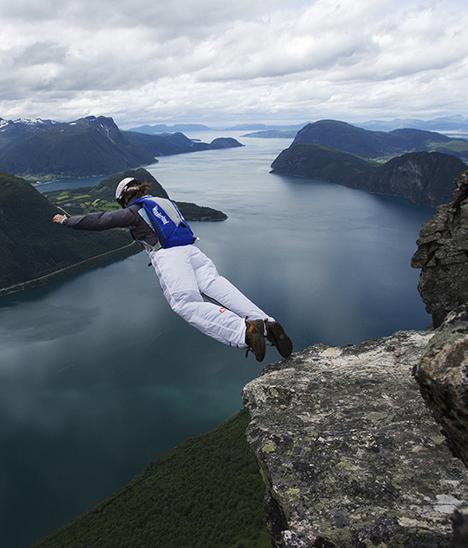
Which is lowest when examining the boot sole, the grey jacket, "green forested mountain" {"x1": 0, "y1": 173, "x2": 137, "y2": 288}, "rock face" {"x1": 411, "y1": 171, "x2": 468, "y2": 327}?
"green forested mountain" {"x1": 0, "y1": 173, "x2": 137, "y2": 288}

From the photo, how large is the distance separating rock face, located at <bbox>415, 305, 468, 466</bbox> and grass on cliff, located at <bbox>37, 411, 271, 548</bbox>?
4042cm

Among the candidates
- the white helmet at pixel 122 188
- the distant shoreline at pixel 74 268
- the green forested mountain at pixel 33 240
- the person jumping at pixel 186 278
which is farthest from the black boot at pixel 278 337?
the green forested mountain at pixel 33 240

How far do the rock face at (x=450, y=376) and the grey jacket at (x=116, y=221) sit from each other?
5.16 m

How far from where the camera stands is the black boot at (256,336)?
272 inches

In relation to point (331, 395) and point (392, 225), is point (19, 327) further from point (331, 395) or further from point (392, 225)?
point (392, 225)

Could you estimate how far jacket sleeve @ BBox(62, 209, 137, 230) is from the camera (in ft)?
25.1

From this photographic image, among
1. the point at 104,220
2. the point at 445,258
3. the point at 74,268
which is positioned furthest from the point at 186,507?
the point at 74,268

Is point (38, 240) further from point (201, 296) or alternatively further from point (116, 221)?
point (201, 296)

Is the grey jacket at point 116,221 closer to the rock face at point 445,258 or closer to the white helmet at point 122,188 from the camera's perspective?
the white helmet at point 122,188

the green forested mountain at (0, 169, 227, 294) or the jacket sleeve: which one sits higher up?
the jacket sleeve

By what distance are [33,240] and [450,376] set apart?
16690 centimetres

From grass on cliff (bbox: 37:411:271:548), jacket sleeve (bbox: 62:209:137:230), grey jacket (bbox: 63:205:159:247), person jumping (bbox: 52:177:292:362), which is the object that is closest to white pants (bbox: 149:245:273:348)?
person jumping (bbox: 52:177:292:362)

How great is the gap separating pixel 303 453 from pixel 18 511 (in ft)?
181

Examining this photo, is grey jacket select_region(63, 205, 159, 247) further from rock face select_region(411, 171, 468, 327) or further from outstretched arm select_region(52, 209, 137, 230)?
rock face select_region(411, 171, 468, 327)
